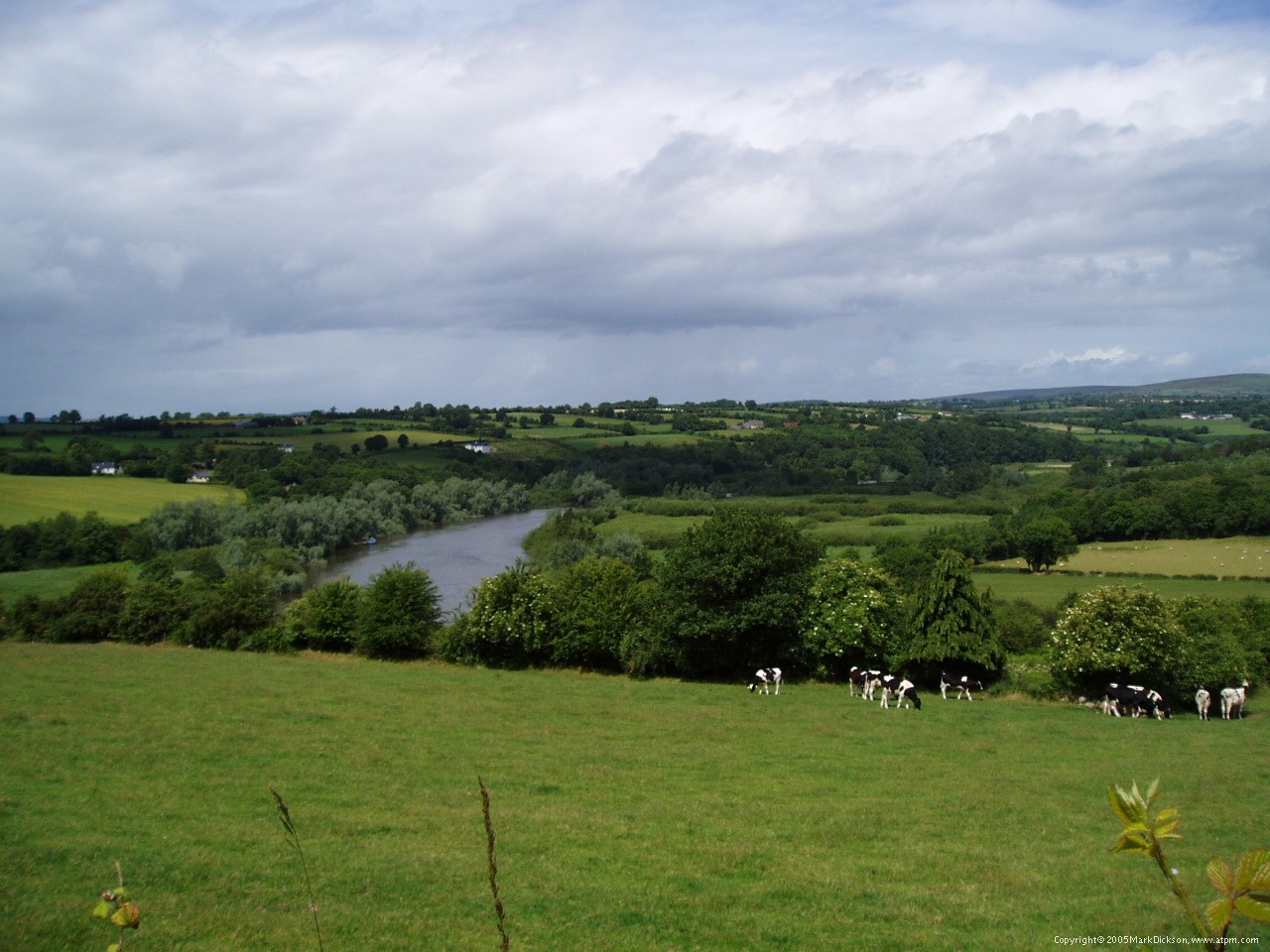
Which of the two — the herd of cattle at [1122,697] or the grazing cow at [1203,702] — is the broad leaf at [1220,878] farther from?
the grazing cow at [1203,702]

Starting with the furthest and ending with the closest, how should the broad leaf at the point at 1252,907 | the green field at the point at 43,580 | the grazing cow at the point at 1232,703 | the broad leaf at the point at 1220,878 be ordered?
the green field at the point at 43,580 → the grazing cow at the point at 1232,703 → the broad leaf at the point at 1220,878 → the broad leaf at the point at 1252,907

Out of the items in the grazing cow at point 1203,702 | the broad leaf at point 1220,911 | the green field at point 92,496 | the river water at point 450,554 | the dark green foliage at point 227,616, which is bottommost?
the river water at point 450,554

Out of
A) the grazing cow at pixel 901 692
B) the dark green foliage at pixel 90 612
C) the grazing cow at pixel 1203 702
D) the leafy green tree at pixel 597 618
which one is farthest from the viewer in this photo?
the dark green foliage at pixel 90 612

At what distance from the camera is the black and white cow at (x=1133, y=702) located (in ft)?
88.7

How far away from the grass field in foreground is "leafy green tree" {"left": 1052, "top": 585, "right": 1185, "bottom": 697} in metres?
3.05

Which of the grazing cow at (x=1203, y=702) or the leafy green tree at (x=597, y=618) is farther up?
the leafy green tree at (x=597, y=618)

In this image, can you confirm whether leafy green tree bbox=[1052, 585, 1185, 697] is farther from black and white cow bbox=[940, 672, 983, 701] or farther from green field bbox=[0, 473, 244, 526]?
green field bbox=[0, 473, 244, 526]

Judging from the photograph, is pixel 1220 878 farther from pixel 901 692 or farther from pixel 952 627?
pixel 952 627

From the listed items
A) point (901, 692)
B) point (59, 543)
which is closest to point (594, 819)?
point (901, 692)

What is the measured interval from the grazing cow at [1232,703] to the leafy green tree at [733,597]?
1412cm

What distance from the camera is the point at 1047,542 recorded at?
6306 cm

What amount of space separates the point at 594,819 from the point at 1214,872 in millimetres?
12988

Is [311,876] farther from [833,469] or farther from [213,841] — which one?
[833,469]

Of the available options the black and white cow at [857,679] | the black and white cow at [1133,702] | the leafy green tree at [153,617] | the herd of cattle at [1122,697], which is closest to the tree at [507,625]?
the black and white cow at [857,679]
